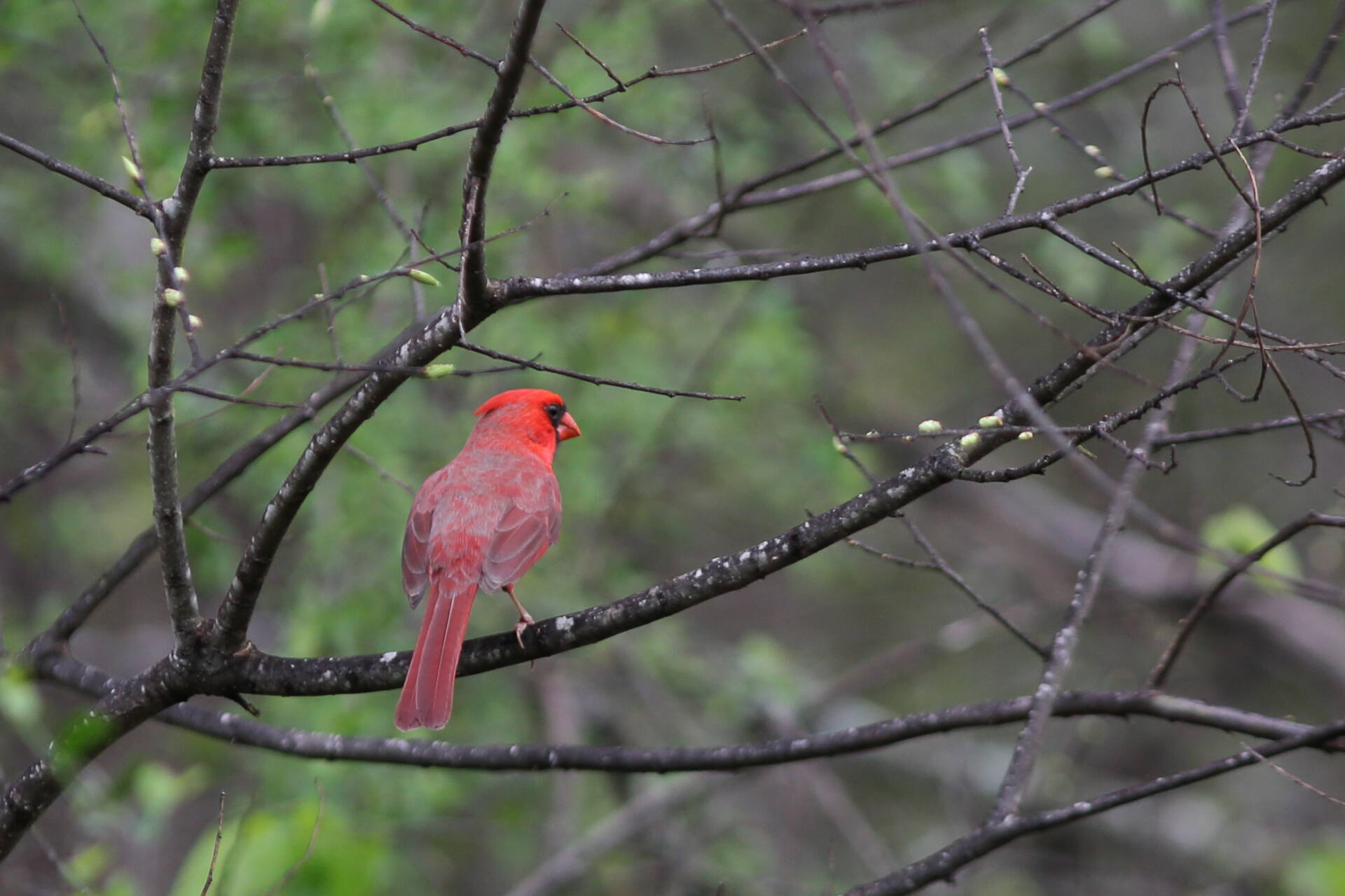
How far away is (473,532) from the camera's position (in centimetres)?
442

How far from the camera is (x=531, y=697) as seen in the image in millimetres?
7727

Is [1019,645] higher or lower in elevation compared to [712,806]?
higher

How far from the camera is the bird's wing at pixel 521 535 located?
436 cm

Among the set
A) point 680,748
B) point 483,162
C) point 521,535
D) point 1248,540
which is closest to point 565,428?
point 521,535

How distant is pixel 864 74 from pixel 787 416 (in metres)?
2.25

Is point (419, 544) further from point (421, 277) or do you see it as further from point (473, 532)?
point (421, 277)

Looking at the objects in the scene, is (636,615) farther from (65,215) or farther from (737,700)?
(65,215)

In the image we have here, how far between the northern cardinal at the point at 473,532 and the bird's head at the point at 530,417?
0.16 ft

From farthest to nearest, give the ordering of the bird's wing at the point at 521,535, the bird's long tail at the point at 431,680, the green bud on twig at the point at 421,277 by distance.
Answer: the bird's wing at the point at 521,535 → the bird's long tail at the point at 431,680 → the green bud on twig at the point at 421,277

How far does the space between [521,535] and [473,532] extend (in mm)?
184

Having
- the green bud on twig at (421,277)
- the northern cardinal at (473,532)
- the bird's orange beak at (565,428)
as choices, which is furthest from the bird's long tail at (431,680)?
the bird's orange beak at (565,428)

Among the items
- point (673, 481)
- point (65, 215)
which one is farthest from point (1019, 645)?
point (65, 215)

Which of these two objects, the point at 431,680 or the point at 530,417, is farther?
the point at 530,417

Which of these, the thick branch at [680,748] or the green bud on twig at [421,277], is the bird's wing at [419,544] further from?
the green bud on twig at [421,277]
